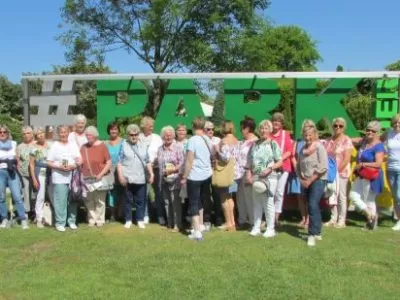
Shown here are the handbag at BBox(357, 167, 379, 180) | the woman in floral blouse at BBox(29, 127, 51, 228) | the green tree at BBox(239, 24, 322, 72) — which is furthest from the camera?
the green tree at BBox(239, 24, 322, 72)

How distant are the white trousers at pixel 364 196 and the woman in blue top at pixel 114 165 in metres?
3.60

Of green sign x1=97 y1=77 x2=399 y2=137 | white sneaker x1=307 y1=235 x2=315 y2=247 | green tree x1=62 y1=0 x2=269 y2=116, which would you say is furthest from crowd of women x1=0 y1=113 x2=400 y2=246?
green tree x1=62 y1=0 x2=269 y2=116

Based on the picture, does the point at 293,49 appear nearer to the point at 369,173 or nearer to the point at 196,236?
the point at 369,173

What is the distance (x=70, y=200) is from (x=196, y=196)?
2.05m

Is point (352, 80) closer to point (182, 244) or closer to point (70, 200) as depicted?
point (182, 244)

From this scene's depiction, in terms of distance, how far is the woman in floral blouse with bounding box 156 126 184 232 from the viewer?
26.6ft

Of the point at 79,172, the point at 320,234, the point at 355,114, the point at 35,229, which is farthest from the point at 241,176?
the point at 355,114

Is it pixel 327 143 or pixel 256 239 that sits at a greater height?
pixel 327 143

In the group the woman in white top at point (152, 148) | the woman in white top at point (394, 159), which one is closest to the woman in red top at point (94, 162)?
the woman in white top at point (152, 148)

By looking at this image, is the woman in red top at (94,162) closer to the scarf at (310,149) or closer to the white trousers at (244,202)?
the white trousers at (244,202)

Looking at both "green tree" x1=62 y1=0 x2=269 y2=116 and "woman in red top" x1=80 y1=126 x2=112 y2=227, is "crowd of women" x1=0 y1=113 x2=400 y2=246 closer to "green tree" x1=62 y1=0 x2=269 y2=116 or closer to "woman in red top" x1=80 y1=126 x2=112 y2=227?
"woman in red top" x1=80 y1=126 x2=112 y2=227

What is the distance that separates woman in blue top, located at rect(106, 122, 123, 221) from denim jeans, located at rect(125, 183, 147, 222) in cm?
34

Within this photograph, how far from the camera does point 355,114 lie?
A: 90.1 feet

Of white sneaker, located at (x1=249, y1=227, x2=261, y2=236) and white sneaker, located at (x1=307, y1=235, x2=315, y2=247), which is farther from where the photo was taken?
white sneaker, located at (x1=249, y1=227, x2=261, y2=236)
